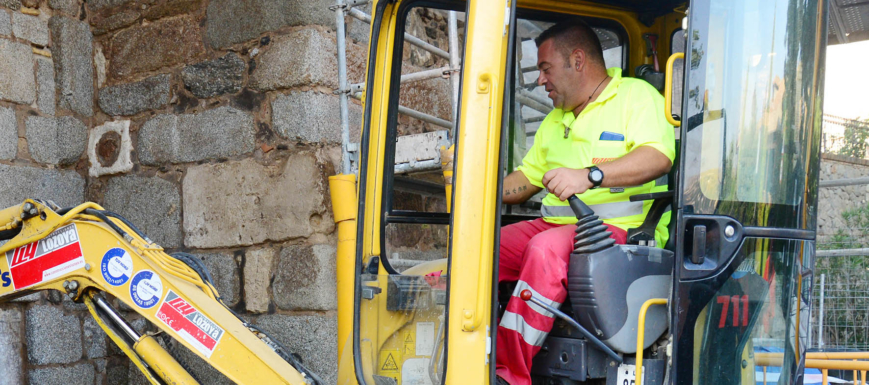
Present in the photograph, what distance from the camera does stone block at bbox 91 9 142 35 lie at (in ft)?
15.4

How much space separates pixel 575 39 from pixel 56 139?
10.7ft

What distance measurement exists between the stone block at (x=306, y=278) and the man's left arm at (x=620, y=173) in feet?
5.82

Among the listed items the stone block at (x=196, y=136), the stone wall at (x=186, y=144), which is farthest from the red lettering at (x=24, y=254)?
the stone block at (x=196, y=136)

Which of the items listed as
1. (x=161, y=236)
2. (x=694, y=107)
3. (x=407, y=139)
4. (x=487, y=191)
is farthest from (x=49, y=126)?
(x=694, y=107)

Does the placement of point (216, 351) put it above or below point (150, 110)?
below

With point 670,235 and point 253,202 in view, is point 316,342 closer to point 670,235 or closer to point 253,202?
point 253,202

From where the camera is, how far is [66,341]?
4449mm

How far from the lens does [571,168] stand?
2471 millimetres

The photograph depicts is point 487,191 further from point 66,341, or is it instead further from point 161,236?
point 66,341

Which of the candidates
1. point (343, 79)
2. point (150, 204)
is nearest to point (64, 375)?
point (150, 204)

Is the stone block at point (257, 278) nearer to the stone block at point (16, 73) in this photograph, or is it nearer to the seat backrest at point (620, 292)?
the stone block at point (16, 73)

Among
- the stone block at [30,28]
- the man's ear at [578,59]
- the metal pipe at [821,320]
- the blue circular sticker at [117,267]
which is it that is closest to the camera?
the man's ear at [578,59]

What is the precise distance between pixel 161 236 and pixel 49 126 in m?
0.92

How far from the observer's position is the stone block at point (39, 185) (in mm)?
4238
